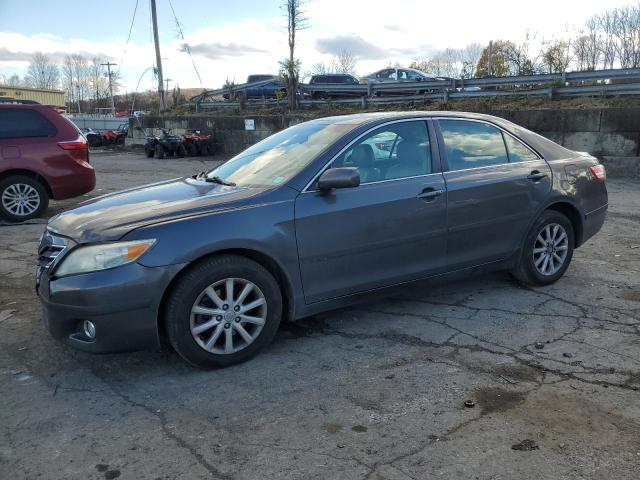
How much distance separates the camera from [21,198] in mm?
8422

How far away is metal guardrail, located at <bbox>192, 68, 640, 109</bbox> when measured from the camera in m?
13.9

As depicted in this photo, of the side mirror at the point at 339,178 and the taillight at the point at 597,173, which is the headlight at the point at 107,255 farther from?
the taillight at the point at 597,173

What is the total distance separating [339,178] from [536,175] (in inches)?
81.5

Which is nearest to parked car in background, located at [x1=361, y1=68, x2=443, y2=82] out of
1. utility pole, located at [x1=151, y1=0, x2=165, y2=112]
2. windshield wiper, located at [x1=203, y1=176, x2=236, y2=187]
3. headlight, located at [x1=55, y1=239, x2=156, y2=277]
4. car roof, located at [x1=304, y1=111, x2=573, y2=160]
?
utility pole, located at [x1=151, y1=0, x2=165, y2=112]

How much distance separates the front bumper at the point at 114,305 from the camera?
10.6ft

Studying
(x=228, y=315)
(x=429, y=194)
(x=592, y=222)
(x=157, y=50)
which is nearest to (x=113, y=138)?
(x=157, y=50)

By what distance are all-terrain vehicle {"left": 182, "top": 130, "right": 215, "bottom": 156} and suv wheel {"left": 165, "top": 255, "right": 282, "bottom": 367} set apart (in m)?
19.1

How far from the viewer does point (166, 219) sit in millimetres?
3426

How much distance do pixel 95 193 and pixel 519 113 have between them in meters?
10.5

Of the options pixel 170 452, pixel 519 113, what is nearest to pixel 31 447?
pixel 170 452

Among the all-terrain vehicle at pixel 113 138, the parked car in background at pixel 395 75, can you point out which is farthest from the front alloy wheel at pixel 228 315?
the all-terrain vehicle at pixel 113 138

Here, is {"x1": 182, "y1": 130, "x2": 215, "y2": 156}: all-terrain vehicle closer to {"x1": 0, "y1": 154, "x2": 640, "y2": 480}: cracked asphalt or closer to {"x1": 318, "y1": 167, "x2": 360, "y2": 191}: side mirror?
{"x1": 0, "y1": 154, "x2": 640, "y2": 480}: cracked asphalt

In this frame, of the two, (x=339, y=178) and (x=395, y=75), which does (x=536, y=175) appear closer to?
(x=339, y=178)

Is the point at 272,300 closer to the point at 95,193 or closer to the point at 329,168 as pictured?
the point at 329,168
